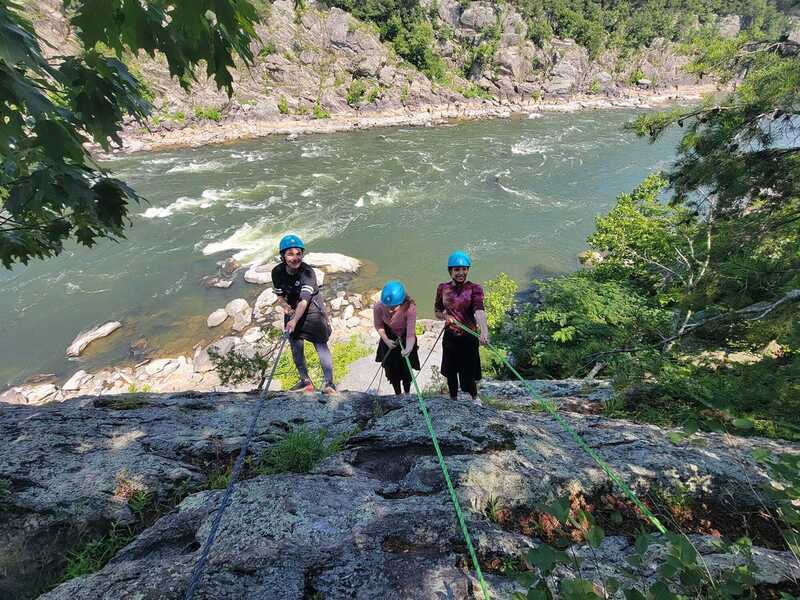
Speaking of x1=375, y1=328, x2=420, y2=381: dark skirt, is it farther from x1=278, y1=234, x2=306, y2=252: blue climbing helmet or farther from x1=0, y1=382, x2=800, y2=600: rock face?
x1=278, y1=234, x2=306, y2=252: blue climbing helmet

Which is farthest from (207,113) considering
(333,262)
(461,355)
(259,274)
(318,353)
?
(461,355)

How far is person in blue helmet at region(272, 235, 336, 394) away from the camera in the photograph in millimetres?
4113

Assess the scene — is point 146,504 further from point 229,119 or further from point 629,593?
point 229,119

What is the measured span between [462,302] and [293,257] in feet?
5.63

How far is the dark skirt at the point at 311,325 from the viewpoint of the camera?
445 cm

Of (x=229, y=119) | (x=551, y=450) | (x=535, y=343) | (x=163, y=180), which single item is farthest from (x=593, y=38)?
(x=551, y=450)

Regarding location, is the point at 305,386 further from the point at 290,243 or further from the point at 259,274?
the point at 259,274

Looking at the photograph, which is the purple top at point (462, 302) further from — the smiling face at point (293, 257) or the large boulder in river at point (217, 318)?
the large boulder in river at point (217, 318)

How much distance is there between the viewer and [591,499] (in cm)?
261

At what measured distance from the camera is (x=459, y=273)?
12.9ft

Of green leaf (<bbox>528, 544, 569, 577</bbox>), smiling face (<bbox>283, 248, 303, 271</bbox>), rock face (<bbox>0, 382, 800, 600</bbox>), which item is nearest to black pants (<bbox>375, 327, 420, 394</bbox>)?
rock face (<bbox>0, 382, 800, 600</bbox>)

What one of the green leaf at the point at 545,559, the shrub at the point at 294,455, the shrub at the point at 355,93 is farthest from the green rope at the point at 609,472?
the shrub at the point at 355,93

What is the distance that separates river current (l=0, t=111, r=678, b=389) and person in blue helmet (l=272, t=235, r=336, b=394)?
789 cm

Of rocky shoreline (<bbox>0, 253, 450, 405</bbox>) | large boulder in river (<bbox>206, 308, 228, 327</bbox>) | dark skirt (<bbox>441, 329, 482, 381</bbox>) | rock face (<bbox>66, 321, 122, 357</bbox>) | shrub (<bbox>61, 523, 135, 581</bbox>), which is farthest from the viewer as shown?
large boulder in river (<bbox>206, 308, 228, 327</bbox>)
